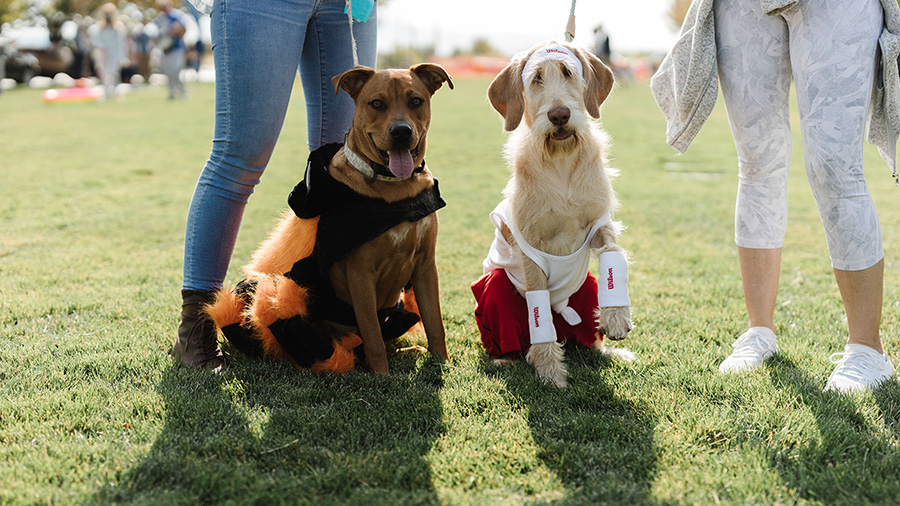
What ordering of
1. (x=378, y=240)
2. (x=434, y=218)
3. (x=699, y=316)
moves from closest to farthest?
(x=378, y=240)
(x=434, y=218)
(x=699, y=316)

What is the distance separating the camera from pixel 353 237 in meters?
3.09

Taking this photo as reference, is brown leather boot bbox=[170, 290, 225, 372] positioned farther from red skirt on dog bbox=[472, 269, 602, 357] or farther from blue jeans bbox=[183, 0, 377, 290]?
red skirt on dog bbox=[472, 269, 602, 357]

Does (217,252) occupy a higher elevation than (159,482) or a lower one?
higher

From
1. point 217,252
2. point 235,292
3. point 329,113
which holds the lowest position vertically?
point 235,292

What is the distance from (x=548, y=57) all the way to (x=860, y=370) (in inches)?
74.9

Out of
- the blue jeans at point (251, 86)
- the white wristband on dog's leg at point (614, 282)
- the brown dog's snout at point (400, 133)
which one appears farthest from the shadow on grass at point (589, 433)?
the blue jeans at point (251, 86)

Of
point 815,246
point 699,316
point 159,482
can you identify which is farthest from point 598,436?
point 815,246

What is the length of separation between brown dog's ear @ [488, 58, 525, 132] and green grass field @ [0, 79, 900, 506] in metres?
1.20

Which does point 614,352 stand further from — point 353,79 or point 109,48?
point 109,48

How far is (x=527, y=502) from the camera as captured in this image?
212cm

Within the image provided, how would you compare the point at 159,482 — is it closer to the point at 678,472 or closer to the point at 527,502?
the point at 527,502

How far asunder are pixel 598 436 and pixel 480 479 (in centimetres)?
55

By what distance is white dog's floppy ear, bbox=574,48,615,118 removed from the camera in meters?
3.12

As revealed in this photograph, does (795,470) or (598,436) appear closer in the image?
(795,470)
